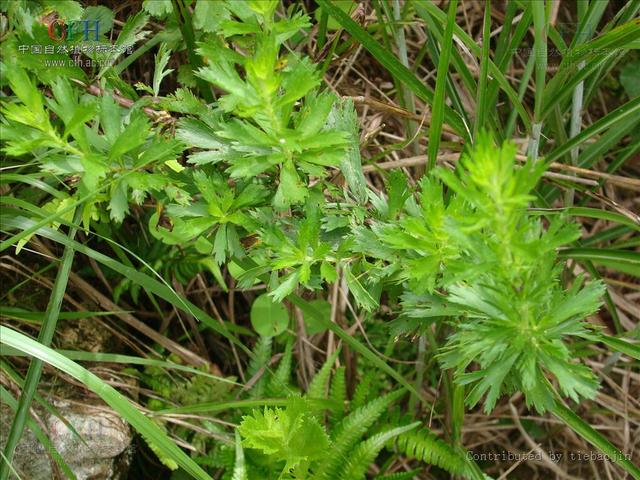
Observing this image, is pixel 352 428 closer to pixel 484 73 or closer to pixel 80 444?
pixel 80 444

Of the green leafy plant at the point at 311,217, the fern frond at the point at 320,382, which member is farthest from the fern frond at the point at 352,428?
the fern frond at the point at 320,382

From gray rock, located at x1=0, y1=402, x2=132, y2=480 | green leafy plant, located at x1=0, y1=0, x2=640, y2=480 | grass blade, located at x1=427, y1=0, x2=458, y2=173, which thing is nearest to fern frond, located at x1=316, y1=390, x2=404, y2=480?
green leafy plant, located at x1=0, y1=0, x2=640, y2=480

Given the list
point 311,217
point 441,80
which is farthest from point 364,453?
point 441,80

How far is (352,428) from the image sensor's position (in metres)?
2.01

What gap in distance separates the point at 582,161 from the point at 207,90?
1.16 m

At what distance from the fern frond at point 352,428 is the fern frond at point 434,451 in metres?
Answer: 0.13

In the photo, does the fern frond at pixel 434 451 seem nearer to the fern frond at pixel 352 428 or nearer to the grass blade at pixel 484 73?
the fern frond at pixel 352 428

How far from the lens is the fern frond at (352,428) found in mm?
1980

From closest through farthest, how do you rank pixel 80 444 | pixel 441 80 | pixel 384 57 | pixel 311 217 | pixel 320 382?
pixel 311 217 → pixel 441 80 → pixel 384 57 → pixel 80 444 → pixel 320 382

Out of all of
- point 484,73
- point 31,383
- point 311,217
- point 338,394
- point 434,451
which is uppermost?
point 484,73

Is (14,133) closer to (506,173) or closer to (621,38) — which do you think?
(506,173)

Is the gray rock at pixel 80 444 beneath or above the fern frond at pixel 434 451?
above

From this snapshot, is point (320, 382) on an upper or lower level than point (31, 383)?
lower

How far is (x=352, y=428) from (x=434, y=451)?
27 centimetres
